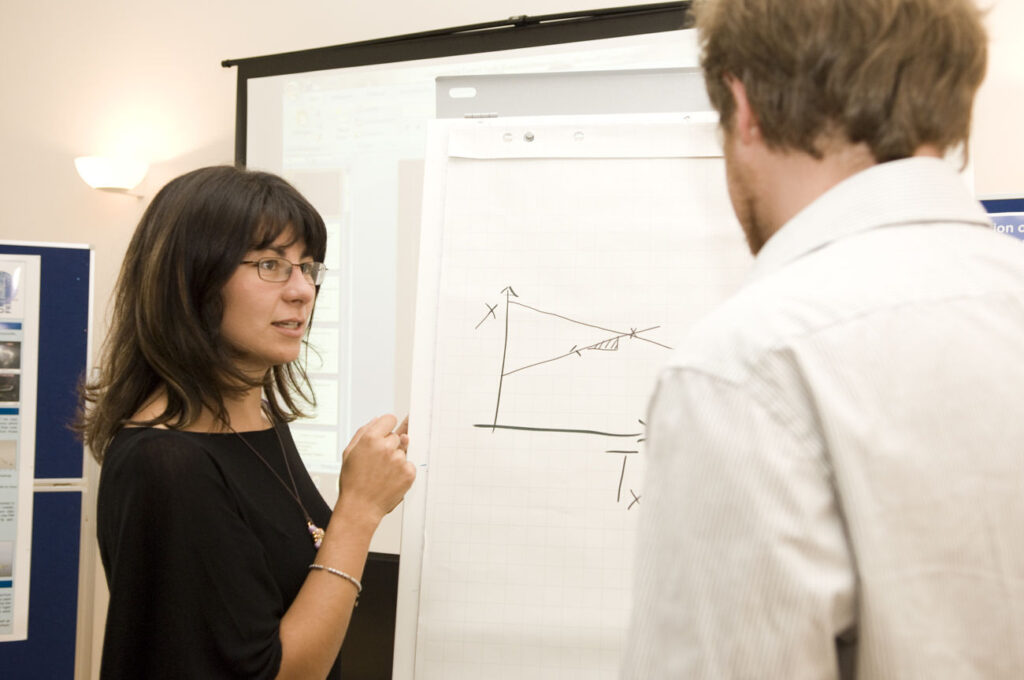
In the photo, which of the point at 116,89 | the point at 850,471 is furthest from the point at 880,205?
the point at 116,89

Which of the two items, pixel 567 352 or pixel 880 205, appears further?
pixel 567 352

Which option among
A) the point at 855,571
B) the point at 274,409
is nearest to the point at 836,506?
the point at 855,571

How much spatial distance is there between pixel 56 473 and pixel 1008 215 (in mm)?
2305

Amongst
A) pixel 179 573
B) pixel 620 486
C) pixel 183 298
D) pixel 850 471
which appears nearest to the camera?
pixel 850 471

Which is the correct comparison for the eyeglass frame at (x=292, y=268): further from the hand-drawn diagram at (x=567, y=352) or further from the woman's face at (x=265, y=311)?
the hand-drawn diagram at (x=567, y=352)

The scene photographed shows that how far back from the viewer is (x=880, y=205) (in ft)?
1.97

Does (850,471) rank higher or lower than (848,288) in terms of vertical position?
lower

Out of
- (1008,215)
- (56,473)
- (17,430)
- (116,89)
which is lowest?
(56,473)

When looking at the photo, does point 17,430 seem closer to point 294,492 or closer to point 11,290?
point 11,290

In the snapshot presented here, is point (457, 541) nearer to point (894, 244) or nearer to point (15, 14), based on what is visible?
point (894, 244)

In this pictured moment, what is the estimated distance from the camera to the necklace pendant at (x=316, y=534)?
113cm

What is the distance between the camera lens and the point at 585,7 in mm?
2725

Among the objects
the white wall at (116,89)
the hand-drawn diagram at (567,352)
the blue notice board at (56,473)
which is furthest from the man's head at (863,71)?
the white wall at (116,89)

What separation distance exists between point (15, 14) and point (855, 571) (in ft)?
13.2
